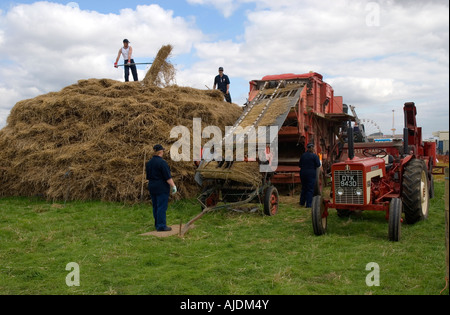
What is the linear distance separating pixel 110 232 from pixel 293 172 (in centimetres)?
555

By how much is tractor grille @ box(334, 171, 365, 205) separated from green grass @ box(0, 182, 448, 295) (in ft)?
2.02

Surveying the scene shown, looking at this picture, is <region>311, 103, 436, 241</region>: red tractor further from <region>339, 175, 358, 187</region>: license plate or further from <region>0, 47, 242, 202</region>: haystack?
<region>0, 47, 242, 202</region>: haystack

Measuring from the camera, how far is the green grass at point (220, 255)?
4668 mm

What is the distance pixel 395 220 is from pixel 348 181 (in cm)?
99

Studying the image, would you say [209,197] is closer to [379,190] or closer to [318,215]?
[318,215]

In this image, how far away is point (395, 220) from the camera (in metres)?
6.41

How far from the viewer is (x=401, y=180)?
7875 mm

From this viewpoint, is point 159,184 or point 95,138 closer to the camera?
point 159,184

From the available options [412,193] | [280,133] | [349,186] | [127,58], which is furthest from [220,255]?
[127,58]

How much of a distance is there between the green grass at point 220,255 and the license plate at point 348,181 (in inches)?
34.8

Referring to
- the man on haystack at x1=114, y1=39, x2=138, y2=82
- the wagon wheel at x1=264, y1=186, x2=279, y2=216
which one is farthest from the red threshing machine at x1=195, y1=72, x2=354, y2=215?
the man on haystack at x1=114, y1=39, x2=138, y2=82

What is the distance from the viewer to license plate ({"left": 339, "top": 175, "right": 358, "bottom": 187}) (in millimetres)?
6945

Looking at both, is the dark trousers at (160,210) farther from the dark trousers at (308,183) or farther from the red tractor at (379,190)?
the dark trousers at (308,183)

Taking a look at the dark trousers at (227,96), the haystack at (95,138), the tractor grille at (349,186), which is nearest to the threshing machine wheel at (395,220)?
the tractor grille at (349,186)
